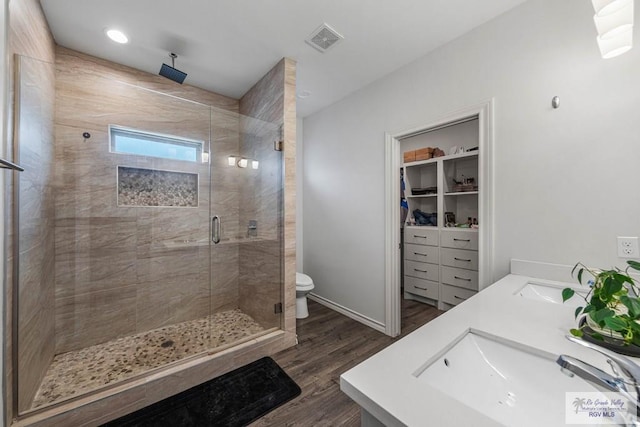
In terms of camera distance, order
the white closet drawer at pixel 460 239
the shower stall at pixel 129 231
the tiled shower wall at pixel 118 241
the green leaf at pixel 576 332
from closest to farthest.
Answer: the green leaf at pixel 576 332 < the shower stall at pixel 129 231 < the tiled shower wall at pixel 118 241 < the white closet drawer at pixel 460 239

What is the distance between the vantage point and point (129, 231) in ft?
7.64

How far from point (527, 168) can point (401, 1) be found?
1358mm

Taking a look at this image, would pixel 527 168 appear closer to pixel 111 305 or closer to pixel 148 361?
pixel 148 361

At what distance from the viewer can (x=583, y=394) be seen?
0.61 m

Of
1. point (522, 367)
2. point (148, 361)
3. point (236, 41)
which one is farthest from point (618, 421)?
point (236, 41)

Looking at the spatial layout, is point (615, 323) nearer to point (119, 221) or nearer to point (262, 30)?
point (262, 30)

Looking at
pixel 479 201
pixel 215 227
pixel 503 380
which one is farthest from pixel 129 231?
pixel 479 201

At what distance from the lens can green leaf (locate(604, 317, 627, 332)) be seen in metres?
0.69

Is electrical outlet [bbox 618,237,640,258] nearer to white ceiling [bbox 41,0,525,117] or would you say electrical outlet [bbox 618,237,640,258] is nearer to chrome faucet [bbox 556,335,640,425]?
chrome faucet [bbox 556,335,640,425]

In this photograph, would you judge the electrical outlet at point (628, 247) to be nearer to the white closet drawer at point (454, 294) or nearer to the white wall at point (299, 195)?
the white closet drawer at point (454, 294)

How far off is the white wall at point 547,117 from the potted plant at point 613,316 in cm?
79

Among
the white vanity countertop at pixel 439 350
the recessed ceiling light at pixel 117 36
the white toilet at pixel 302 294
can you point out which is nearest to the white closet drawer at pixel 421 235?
the white toilet at pixel 302 294

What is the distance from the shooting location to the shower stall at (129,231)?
1.57 meters

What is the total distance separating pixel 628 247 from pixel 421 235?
2.16m
